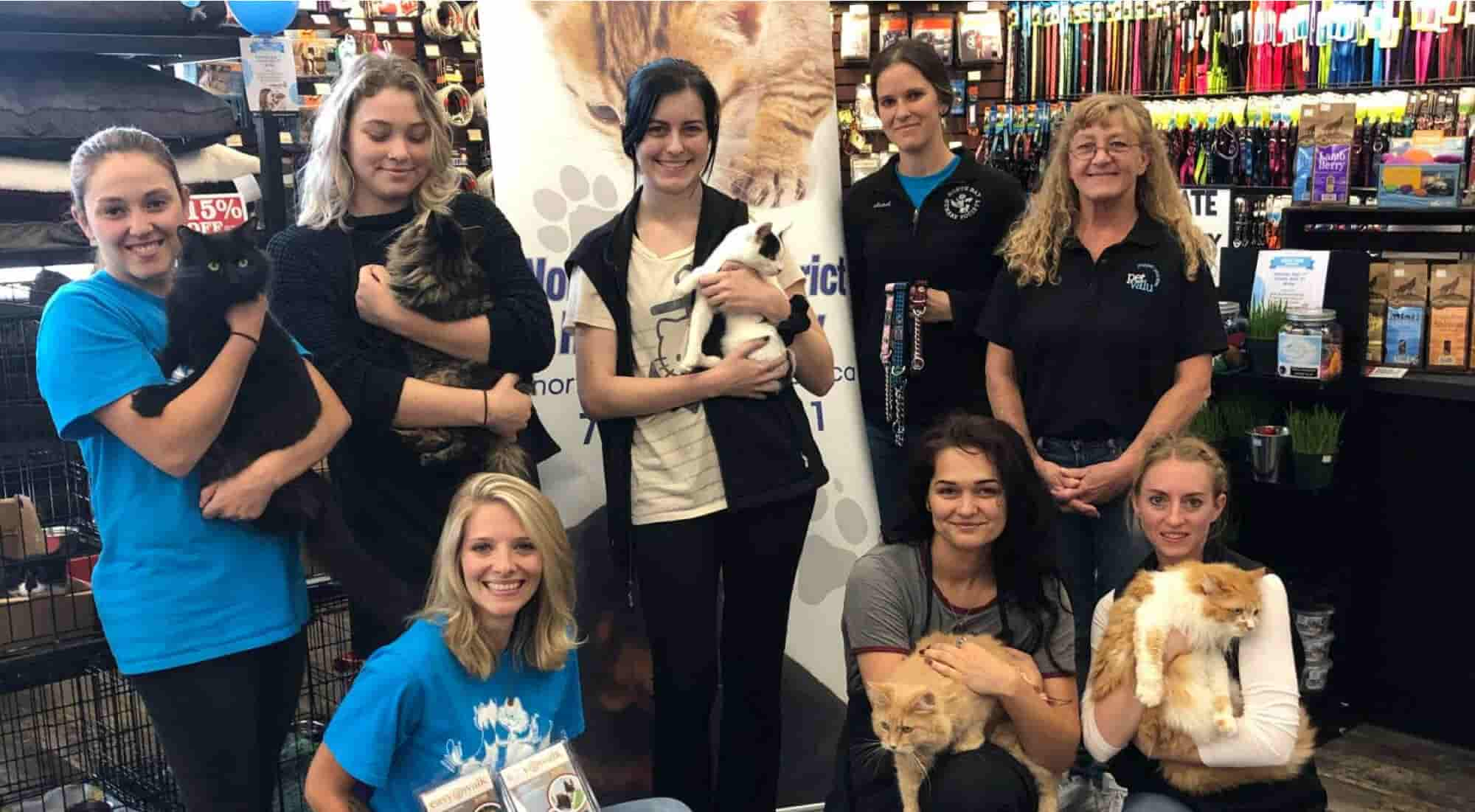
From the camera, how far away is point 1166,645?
2025mm

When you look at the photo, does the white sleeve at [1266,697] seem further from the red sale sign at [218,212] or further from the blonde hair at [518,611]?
the red sale sign at [218,212]

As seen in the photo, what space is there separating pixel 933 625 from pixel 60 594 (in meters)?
1.70

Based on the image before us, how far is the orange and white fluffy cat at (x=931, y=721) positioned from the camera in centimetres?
197

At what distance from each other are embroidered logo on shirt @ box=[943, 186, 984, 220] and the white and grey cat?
57cm

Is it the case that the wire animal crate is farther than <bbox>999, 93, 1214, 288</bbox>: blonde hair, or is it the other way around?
the wire animal crate

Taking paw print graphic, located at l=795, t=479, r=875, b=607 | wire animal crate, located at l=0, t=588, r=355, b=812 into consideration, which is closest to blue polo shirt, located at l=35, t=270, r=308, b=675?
wire animal crate, located at l=0, t=588, r=355, b=812

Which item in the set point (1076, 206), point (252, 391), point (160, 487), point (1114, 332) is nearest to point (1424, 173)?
point (1076, 206)

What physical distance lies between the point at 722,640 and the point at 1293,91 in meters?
4.49

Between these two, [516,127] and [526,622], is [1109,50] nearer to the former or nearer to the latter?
[516,127]

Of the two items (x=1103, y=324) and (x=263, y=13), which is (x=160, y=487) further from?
(x=1103, y=324)

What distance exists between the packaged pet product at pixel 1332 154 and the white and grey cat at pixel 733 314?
221 cm

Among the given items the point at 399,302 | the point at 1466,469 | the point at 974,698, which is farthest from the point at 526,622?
the point at 1466,469

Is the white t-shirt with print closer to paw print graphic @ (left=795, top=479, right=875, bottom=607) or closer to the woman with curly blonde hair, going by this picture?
the woman with curly blonde hair

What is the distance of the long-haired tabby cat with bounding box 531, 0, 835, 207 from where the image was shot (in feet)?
9.56
